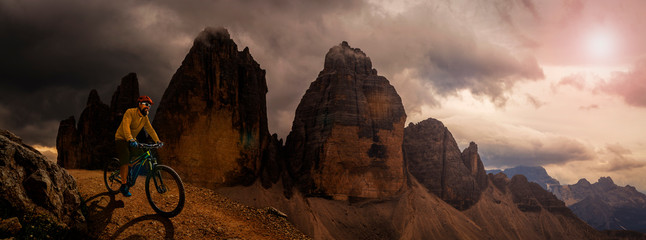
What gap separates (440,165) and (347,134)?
44.5m

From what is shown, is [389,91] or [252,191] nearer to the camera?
[252,191]

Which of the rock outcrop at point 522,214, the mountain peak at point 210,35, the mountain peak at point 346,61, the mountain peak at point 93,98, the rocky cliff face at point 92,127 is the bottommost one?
the rock outcrop at point 522,214

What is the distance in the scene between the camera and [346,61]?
372 ft

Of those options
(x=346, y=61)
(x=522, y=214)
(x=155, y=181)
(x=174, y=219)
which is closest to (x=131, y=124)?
(x=155, y=181)

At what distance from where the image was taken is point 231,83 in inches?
3004

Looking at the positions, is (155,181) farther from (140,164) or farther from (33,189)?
(33,189)

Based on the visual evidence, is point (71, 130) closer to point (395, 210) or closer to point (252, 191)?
point (252, 191)

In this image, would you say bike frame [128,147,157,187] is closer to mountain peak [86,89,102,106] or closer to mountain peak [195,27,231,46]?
mountain peak [195,27,231,46]

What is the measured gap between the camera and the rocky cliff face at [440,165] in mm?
125225

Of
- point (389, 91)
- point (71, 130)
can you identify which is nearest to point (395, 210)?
point (389, 91)

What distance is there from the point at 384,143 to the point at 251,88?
39.2m

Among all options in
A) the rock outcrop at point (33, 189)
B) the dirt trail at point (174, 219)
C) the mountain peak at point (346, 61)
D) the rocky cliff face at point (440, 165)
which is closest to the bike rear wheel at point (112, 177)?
the dirt trail at point (174, 219)

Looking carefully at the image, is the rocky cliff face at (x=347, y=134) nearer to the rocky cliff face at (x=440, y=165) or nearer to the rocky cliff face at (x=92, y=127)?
the rocky cliff face at (x=440, y=165)

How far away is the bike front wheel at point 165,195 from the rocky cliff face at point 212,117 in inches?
2161
